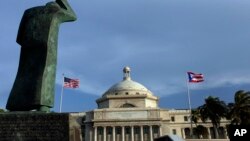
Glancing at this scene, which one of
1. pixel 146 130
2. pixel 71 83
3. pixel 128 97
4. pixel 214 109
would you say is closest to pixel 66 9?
pixel 71 83

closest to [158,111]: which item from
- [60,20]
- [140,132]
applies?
[140,132]

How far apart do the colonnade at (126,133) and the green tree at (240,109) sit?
31294mm

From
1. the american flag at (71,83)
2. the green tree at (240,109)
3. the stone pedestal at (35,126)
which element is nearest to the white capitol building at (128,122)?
the american flag at (71,83)

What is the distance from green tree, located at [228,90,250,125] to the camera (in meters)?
41.4

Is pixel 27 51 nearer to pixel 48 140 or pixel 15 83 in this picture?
pixel 15 83

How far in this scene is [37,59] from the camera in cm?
1126

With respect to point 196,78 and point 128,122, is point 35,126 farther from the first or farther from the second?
point 128,122

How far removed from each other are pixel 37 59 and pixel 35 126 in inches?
104

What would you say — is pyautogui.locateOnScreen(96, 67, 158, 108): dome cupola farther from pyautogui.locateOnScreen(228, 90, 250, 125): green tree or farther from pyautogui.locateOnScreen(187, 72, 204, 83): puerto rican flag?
pyautogui.locateOnScreen(228, 90, 250, 125): green tree

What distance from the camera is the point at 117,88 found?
84688 mm

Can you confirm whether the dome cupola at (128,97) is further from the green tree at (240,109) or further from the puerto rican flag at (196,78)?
the green tree at (240,109)

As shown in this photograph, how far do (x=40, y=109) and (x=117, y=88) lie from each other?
74265 mm

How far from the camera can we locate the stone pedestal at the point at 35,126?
9680 mm

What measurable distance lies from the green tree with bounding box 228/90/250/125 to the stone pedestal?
35928 mm
